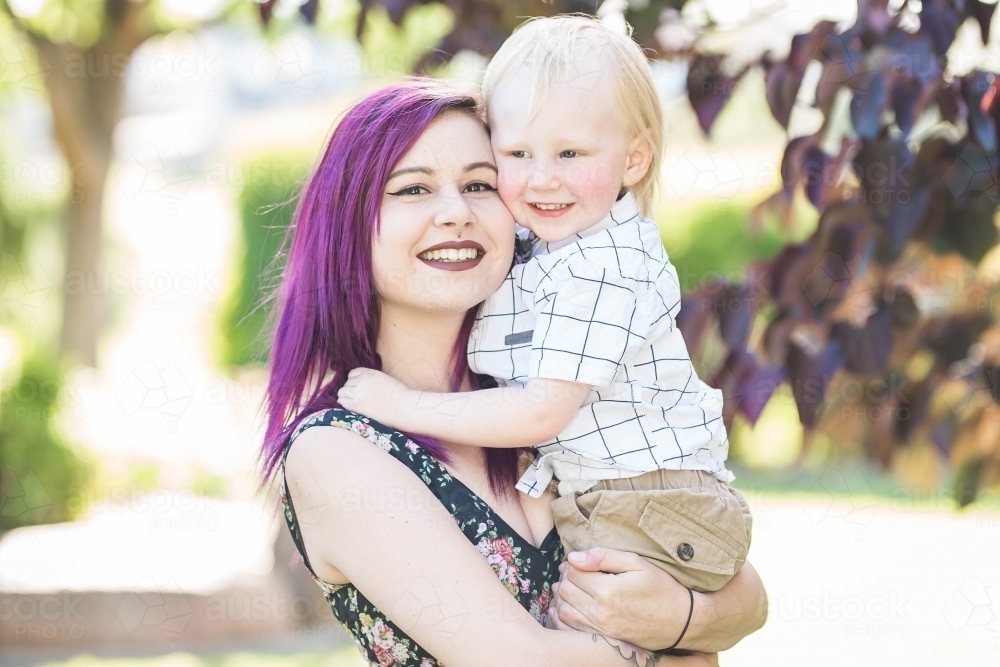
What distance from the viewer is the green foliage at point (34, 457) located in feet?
17.1

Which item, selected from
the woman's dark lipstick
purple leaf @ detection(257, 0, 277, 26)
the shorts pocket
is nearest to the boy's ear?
the woman's dark lipstick

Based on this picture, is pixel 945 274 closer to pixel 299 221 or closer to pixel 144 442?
pixel 299 221

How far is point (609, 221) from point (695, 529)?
492mm

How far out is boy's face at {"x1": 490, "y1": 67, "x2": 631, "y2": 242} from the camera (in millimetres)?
1607

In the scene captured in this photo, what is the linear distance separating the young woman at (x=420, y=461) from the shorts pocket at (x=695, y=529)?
0.05 metres

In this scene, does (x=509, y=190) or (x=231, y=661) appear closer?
(x=509, y=190)

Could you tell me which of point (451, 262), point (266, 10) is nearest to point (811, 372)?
point (451, 262)

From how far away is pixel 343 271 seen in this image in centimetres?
161

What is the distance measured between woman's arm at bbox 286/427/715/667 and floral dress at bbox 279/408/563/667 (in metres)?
0.04

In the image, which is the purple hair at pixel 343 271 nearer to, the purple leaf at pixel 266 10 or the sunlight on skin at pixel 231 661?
the purple leaf at pixel 266 10

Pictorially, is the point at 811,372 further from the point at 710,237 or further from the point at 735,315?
the point at 710,237

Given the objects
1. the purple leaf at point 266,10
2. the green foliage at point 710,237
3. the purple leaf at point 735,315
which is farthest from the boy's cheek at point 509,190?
the green foliage at point 710,237

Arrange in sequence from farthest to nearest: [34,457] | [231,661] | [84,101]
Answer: [84,101] < [34,457] < [231,661]

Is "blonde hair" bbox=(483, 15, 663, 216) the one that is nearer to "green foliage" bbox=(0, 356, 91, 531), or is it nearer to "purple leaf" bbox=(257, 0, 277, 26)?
"purple leaf" bbox=(257, 0, 277, 26)
